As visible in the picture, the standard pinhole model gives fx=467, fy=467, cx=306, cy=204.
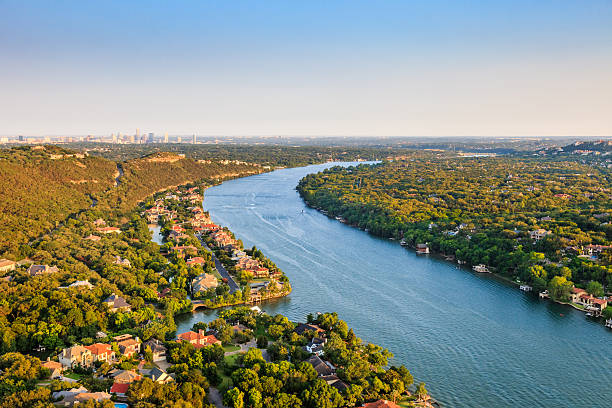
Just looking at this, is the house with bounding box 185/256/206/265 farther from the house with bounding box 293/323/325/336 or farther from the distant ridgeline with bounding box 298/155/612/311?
the distant ridgeline with bounding box 298/155/612/311

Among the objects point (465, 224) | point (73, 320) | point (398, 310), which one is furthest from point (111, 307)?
point (465, 224)

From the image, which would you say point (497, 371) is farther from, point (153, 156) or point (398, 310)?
point (153, 156)

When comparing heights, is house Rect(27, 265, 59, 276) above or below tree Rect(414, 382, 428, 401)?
above

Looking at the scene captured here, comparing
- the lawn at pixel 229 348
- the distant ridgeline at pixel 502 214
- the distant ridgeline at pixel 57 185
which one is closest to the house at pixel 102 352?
the lawn at pixel 229 348

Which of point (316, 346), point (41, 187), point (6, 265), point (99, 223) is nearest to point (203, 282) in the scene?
point (316, 346)

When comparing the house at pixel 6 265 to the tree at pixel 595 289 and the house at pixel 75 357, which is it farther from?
the tree at pixel 595 289

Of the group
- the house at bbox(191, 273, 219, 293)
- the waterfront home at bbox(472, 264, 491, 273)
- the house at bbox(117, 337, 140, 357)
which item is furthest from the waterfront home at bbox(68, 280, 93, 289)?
the waterfront home at bbox(472, 264, 491, 273)
